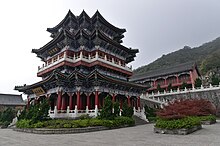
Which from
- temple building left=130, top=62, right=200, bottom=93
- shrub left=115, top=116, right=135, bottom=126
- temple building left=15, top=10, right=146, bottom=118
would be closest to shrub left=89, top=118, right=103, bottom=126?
shrub left=115, top=116, right=135, bottom=126

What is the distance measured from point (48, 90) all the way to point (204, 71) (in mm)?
49719

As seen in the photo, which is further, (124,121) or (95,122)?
(124,121)

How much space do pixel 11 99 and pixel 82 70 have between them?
3590cm

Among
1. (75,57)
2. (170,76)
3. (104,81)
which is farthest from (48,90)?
(170,76)

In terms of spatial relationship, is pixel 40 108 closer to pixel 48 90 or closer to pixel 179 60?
pixel 48 90

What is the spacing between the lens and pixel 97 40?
1033 inches

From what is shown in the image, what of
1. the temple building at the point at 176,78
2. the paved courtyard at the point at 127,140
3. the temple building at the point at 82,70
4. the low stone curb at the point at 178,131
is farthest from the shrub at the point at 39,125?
the temple building at the point at 176,78

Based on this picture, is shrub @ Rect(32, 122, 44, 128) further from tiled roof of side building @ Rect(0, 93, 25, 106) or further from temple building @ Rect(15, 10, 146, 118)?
tiled roof of side building @ Rect(0, 93, 25, 106)

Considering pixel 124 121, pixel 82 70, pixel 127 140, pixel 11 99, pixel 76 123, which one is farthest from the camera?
pixel 11 99

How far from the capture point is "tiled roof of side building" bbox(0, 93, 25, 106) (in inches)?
1875

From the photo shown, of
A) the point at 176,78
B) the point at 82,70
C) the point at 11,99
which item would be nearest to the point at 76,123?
the point at 82,70

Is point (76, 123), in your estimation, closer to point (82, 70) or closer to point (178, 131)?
point (178, 131)

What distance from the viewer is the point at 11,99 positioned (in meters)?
49.8

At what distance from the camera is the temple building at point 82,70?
71.5ft
